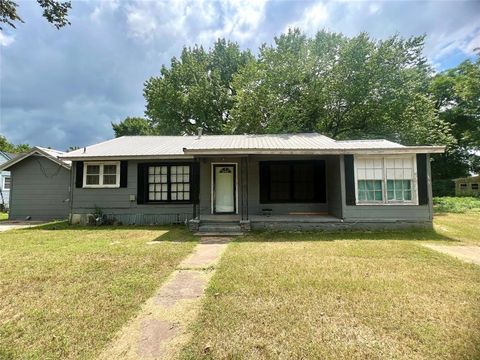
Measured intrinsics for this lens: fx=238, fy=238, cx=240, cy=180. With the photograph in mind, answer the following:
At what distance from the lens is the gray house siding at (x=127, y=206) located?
32.7ft

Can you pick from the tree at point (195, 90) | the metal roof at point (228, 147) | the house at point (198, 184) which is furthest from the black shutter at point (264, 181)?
the tree at point (195, 90)

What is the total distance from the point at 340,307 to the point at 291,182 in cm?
711

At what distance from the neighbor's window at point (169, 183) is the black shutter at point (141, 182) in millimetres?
198

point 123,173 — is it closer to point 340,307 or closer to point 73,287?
point 73,287

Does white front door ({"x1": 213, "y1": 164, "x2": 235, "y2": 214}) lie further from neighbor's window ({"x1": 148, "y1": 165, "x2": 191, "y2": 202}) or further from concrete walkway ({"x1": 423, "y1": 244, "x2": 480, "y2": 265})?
concrete walkway ({"x1": 423, "y1": 244, "x2": 480, "y2": 265})

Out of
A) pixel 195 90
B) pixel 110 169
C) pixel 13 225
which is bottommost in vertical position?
pixel 13 225

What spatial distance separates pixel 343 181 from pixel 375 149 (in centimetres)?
147

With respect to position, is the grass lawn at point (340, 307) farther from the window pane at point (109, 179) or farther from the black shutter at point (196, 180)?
the window pane at point (109, 179)

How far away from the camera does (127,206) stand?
10062 mm

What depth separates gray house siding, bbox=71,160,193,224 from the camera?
9.97m

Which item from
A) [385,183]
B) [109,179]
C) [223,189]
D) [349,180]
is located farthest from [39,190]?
[385,183]

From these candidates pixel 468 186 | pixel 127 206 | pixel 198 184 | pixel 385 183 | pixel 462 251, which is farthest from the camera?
pixel 468 186

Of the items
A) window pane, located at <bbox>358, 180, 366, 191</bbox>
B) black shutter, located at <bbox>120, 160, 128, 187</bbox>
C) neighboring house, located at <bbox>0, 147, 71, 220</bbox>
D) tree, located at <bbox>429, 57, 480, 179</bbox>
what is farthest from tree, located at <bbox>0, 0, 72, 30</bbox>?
tree, located at <bbox>429, 57, 480, 179</bbox>

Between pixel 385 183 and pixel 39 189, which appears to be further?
pixel 39 189
